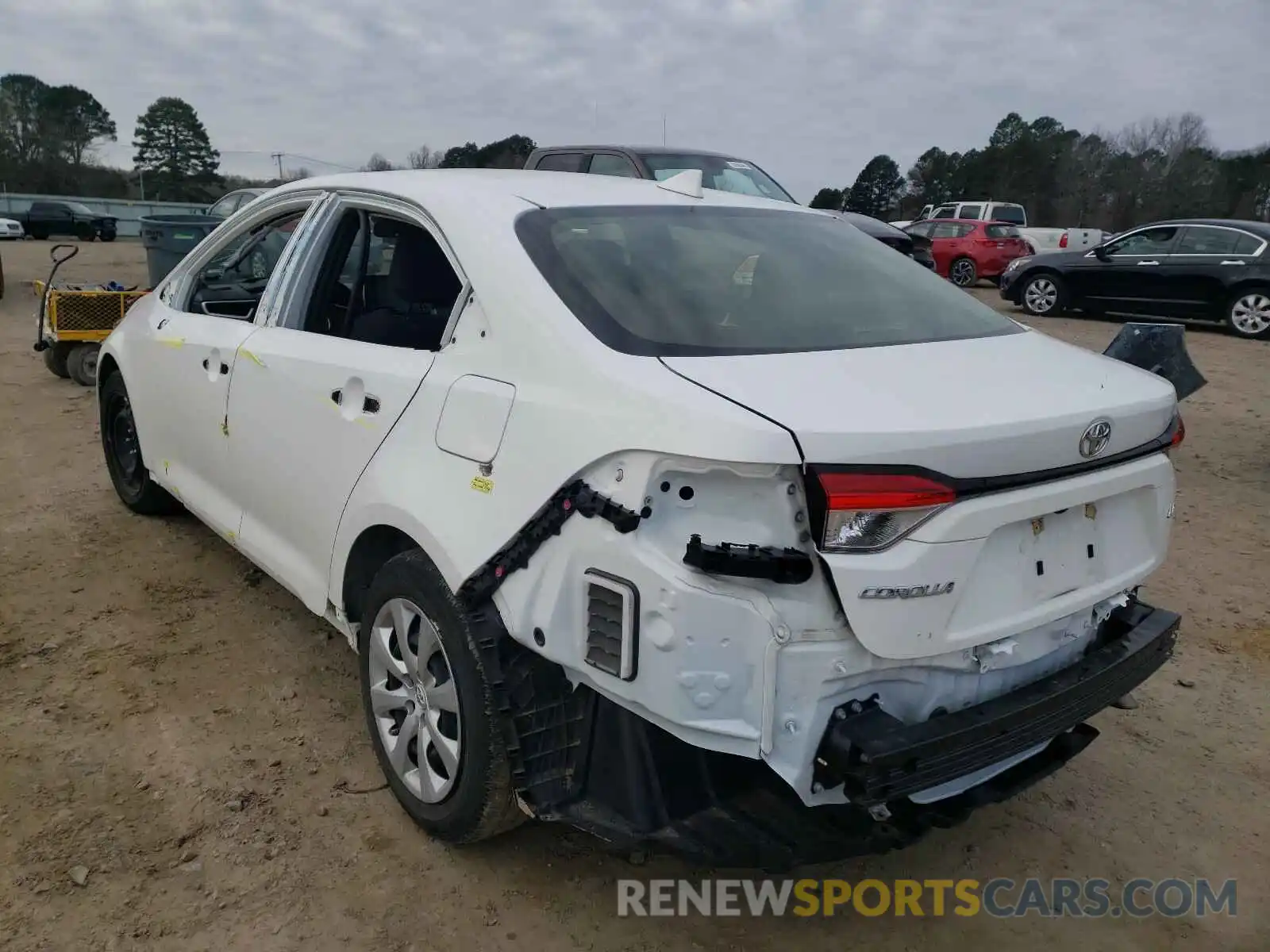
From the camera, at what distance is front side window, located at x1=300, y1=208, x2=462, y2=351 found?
2.79m

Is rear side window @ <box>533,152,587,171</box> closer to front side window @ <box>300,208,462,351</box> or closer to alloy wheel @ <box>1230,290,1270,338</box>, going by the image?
front side window @ <box>300,208,462,351</box>

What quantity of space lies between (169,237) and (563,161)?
5.23 metres

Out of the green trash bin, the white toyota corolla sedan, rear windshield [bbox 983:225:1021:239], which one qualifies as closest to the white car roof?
the white toyota corolla sedan

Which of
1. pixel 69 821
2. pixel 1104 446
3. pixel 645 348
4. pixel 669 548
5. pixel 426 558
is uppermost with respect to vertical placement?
pixel 645 348

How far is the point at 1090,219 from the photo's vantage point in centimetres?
5075

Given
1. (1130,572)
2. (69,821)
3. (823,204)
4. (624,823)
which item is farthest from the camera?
(823,204)

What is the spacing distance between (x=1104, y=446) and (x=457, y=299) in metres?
1.65

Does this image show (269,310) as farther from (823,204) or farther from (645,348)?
(823,204)

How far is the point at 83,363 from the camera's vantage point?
8688 mm

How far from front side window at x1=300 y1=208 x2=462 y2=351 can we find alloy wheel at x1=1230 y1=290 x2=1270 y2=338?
1293 centimetres

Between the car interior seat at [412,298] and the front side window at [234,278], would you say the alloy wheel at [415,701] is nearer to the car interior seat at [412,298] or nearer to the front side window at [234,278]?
the car interior seat at [412,298]

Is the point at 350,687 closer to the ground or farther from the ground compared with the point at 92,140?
closer to the ground

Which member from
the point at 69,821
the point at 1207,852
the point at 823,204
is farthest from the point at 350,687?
the point at 823,204

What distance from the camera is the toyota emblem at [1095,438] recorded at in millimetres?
2182
